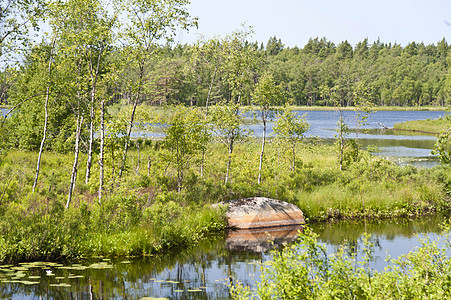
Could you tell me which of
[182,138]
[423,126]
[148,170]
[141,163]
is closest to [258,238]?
[182,138]

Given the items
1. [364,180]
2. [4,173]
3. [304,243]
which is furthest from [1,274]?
[364,180]

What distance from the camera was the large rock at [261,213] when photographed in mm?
16016

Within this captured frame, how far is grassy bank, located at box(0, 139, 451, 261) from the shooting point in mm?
11680

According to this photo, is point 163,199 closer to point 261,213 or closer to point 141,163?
point 261,213

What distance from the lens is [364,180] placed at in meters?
20.7

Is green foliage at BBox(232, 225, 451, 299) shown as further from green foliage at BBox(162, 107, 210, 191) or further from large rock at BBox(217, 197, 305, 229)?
green foliage at BBox(162, 107, 210, 191)

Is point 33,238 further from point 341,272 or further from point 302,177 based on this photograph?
point 302,177

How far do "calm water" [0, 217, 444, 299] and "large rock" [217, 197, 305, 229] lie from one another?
6.03 ft

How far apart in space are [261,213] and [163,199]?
3705 mm

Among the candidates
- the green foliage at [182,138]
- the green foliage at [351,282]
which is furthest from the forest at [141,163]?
the green foliage at [351,282]

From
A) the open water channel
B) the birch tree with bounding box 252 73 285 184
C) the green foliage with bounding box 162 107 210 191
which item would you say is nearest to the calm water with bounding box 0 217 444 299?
the open water channel

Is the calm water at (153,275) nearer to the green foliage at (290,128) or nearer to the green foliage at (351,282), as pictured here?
the green foliage at (351,282)

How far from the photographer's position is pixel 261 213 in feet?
53.3

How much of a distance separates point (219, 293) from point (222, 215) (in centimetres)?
620
